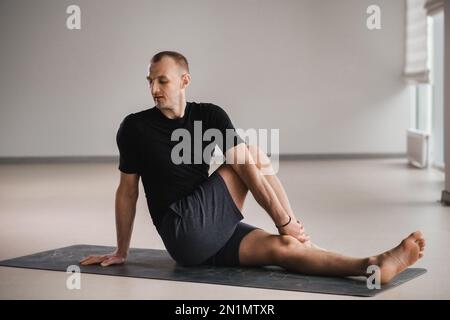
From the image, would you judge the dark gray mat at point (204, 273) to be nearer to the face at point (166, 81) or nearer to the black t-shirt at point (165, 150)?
the black t-shirt at point (165, 150)

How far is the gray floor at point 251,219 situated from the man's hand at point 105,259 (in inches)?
7.9

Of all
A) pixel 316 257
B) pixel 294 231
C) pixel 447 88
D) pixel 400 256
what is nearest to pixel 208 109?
pixel 294 231

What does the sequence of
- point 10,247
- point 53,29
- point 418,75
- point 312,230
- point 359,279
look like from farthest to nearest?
point 53,29, point 418,75, point 312,230, point 10,247, point 359,279

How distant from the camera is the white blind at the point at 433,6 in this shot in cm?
897

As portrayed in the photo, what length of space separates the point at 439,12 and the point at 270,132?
10.7 feet

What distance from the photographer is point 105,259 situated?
13.2 feet

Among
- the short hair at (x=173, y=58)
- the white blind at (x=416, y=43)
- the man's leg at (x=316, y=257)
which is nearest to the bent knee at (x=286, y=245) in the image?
the man's leg at (x=316, y=257)

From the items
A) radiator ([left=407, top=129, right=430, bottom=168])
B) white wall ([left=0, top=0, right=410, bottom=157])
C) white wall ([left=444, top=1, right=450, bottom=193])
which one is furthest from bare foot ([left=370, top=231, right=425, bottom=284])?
white wall ([left=0, top=0, right=410, bottom=157])

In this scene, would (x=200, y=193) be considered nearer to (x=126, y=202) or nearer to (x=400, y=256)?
(x=126, y=202)

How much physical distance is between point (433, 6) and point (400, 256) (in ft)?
20.9

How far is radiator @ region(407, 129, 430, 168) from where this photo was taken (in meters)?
9.95
